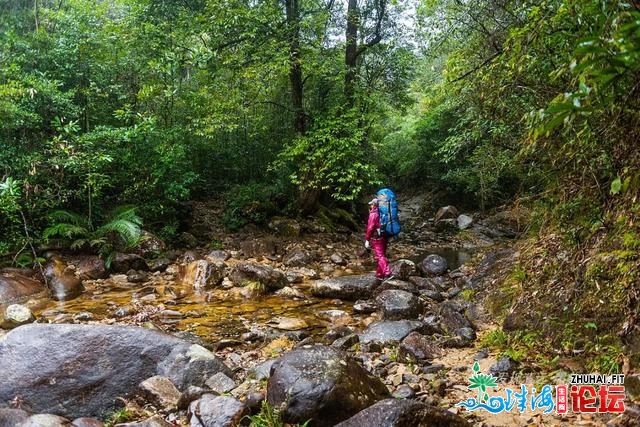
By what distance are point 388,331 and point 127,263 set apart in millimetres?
6069

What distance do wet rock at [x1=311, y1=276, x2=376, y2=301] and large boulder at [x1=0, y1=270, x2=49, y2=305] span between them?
4828 mm

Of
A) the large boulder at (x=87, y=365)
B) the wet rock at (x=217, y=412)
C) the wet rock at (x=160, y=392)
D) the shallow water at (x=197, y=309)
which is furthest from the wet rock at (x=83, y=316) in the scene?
the wet rock at (x=217, y=412)

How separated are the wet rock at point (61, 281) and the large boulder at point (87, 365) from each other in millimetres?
3661

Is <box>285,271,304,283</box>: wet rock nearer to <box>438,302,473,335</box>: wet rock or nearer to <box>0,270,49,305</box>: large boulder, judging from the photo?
<box>438,302,473,335</box>: wet rock

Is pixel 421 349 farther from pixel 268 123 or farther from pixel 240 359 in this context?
pixel 268 123

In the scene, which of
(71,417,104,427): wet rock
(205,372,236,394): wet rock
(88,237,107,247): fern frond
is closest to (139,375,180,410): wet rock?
Answer: (205,372,236,394): wet rock

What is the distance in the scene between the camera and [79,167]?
8.78 metres

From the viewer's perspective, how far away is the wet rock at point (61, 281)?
7402mm

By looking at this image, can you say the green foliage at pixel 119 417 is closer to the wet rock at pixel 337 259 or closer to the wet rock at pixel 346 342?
the wet rock at pixel 346 342

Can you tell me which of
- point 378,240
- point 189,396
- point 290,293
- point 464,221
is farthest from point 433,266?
point 464,221

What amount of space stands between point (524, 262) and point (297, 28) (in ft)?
31.0

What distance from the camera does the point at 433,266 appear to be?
9.51m

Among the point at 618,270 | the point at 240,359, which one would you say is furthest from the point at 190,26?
the point at 618,270

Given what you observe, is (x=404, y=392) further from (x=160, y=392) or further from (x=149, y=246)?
(x=149, y=246)
